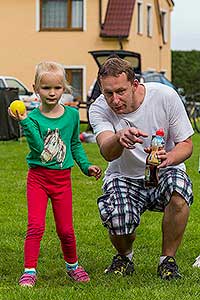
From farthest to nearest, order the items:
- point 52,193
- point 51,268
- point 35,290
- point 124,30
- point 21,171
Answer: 1. point 124,30
2. point 21,171
3. point 51,268
4. point 52,193
5. point 35,290

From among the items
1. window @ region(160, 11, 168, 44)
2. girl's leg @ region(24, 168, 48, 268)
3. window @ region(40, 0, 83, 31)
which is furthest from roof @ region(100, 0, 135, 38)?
girl's leg @ region(24, 168, 48, 268)

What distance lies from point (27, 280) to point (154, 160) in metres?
1.18

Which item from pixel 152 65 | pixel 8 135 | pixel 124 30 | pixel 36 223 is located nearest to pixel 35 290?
pixel 36 223

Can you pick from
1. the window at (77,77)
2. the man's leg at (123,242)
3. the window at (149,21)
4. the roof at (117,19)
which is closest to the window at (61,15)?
the roof at (117,19)

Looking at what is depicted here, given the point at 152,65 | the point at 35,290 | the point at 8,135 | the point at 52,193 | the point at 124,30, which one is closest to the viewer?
the point at 35,290

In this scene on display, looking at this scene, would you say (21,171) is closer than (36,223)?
No

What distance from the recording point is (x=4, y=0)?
37.0 meters

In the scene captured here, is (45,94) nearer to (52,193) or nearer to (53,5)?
(52,193)

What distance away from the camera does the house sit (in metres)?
36.8

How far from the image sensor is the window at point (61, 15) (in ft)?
123

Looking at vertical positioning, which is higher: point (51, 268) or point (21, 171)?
point (51, 268)

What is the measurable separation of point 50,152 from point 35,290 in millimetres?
972

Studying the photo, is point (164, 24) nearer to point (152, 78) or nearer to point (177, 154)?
point (152, 78)

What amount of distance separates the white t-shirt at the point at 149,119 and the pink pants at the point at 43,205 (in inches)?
17.4
